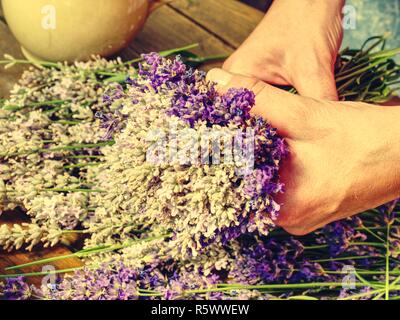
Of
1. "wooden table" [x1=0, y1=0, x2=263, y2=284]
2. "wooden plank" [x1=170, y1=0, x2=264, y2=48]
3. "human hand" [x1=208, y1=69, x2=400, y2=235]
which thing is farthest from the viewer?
"wooden plank" [x1=170, y1=0, x2=264, y2=48]

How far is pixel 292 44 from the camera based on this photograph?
34.9 inches

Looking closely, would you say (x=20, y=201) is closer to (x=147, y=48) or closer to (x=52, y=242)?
(x=52, y=242)

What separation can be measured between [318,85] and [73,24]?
1.34ft

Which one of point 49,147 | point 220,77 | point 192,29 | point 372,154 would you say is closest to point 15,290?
point 49,147

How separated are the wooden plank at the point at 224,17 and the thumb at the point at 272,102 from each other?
492 millimetres

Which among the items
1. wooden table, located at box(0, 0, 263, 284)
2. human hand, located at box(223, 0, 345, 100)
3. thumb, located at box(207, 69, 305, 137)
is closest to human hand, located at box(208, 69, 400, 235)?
thumb, located at box(207, 69, 305, 137)

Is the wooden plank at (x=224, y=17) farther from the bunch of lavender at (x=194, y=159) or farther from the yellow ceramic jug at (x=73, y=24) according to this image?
the bunch of lavender at (x=194, y=159)

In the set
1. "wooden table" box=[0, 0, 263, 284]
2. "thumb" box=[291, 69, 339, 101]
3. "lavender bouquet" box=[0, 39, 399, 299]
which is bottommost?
"lavender bouquet" box=[0, 39, 399, 299]

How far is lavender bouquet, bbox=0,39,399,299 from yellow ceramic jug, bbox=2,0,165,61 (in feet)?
0.12

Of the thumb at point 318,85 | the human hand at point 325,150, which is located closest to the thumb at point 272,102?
the human hand at point 325,150

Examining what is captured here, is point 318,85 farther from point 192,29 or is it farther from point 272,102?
point 192,29

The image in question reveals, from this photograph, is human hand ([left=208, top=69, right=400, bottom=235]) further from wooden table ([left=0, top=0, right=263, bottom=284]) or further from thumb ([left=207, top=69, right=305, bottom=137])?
wooden table ([left=0, top=0, right=263, bottom=284])

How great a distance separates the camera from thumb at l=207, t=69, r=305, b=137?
671 millimetres
